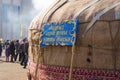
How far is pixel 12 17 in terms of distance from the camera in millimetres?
49469

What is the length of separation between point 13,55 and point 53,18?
11.2 meters

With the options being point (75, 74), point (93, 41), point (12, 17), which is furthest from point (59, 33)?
point (12, 17)

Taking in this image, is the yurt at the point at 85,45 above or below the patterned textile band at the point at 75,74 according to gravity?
above

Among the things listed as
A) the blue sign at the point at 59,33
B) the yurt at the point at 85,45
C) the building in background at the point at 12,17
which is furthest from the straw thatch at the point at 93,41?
the building in background at the point at 12,17

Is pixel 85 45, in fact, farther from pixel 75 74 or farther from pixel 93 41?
pixel 75 74

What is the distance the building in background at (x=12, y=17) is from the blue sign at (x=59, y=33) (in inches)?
1614

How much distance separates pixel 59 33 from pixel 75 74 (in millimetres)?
912

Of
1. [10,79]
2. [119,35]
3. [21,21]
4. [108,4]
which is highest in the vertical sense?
[21,21]

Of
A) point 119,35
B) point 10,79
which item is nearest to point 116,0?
point 119,35

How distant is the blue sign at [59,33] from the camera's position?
271 inches

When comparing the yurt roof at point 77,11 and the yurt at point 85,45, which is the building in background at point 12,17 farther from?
the yurt at point 85,45

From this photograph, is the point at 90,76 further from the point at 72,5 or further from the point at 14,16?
the point at 14,16

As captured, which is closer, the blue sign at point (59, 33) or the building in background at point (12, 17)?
the blue sign at point (59, 33)

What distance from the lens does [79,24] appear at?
6.91m
